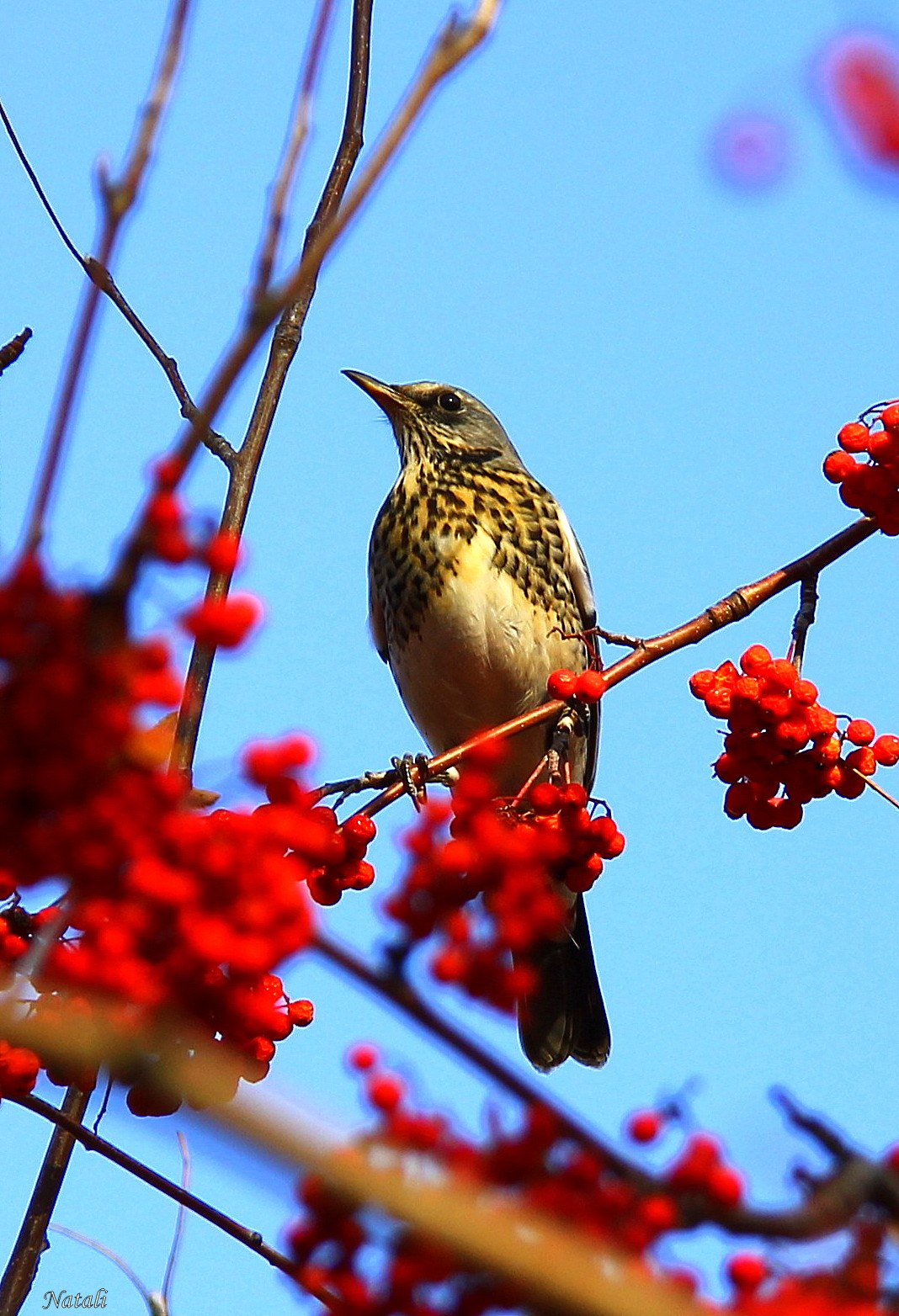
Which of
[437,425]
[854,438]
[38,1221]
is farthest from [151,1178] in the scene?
[437,425]

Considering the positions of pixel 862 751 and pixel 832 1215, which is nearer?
pixel 832 1215

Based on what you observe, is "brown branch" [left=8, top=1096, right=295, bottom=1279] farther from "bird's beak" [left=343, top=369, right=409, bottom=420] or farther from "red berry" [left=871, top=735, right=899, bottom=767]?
"bird's beak" [left=343, top=369, right=409, bottom=420]

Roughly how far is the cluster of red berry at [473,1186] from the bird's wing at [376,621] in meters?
4.13

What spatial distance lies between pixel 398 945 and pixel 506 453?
4664 mm

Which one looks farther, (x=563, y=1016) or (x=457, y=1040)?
(x=563, y=1016)

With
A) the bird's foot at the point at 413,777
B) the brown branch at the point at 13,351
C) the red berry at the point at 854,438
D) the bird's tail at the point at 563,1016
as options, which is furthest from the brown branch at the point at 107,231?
the bird's tail at the point at 563,1016

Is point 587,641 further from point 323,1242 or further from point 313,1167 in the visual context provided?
point 313,1167

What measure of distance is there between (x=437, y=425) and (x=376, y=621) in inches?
28.1

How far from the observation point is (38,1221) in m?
2.34

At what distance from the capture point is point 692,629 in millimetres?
2994

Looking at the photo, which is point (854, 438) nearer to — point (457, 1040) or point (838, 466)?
point (838, 466)

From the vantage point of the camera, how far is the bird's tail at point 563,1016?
15.7ft

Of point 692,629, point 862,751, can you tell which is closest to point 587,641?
point 692,629

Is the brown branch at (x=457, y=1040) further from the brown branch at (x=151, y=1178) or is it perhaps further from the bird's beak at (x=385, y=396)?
the bird's beak at (x=385, y=396)
